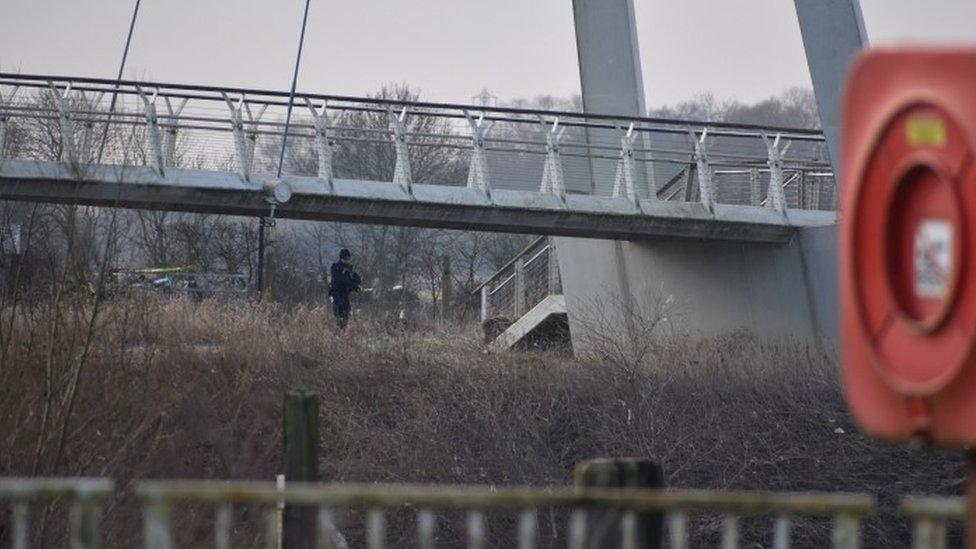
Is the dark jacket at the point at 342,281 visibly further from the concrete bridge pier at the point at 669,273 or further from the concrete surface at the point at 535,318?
the concrete surface at the point at 535,318

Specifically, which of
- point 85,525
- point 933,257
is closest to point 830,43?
point 85,525

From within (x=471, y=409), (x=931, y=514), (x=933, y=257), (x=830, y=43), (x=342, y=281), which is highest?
(x=830, y=43)

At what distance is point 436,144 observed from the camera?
21.2 meters

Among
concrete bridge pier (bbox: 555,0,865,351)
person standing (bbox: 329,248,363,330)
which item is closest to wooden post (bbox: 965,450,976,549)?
concrete bridge pier (bbox: 555,0,865,351)

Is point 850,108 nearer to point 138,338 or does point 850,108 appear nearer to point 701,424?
point 138,338

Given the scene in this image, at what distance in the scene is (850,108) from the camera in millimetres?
3117

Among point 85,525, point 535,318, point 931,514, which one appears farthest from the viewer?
point 535,318

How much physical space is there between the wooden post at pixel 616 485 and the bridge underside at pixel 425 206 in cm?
1395

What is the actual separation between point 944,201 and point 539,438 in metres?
15.0

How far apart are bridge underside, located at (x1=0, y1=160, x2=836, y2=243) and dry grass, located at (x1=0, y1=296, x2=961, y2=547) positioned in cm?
161

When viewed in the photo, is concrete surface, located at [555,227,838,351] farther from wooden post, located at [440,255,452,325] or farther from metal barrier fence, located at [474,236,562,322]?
wooden post, located at [440,255,452,325]

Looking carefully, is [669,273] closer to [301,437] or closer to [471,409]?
[471,409]

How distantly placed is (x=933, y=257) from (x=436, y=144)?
18.5 metres

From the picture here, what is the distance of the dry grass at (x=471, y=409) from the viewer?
49.0ft
